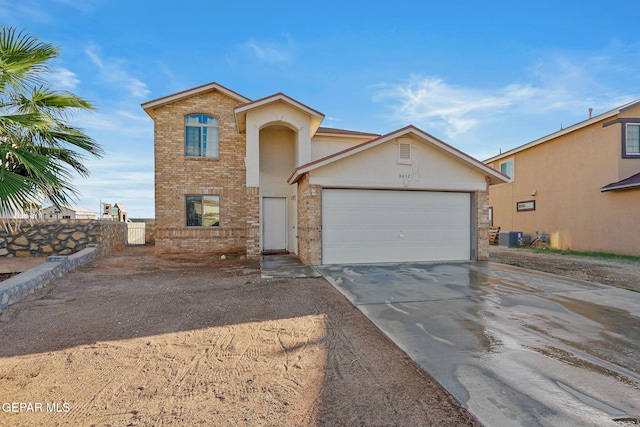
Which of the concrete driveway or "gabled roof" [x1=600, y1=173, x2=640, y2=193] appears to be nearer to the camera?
the concrete driveway

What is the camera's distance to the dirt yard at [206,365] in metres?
2.45

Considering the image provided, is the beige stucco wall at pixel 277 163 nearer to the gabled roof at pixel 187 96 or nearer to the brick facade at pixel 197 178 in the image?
the brick facade at pixel 197 178

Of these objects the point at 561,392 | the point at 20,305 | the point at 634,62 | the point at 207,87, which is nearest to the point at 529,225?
the point at 634,62

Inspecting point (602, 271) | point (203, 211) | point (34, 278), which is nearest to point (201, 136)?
point (203, 211)

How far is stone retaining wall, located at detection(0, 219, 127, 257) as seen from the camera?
10.1 m

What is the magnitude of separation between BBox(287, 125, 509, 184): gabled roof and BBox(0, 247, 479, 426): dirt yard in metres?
4.40

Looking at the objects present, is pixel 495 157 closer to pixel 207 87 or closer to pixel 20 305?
pixel 207 87

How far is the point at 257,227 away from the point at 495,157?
17.5 m

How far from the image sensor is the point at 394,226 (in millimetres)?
9883

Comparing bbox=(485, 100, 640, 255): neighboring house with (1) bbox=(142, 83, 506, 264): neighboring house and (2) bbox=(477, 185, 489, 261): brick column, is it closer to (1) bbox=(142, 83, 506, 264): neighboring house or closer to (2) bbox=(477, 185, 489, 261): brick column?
(2) bbox=(477, 185, 489, 261): brick column

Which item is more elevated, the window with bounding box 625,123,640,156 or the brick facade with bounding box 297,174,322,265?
the window with bounding box 625,123,640,156

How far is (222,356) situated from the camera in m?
3.49

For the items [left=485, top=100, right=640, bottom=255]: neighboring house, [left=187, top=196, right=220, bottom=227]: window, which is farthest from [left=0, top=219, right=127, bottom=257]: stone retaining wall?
[left=485, top=100, right=640, bottom=255]: neighboring house

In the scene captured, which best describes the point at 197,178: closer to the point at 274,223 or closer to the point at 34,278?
the point at 274,223
